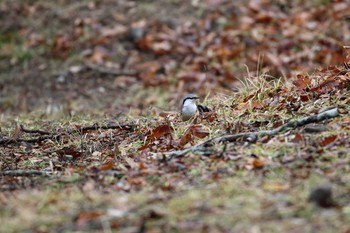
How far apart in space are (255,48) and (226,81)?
2.21 ft

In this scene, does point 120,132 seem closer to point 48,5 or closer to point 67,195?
point 67,195

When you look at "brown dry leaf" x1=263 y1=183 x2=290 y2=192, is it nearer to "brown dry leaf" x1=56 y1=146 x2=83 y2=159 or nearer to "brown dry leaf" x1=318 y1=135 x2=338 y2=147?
"brown dry leaf" x1=318 y1=135 x2=338 y2=147

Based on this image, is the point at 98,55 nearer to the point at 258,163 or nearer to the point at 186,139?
the point at 186,139

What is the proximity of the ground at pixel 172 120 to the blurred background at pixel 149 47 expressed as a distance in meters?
0.02

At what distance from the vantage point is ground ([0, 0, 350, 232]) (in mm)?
2445

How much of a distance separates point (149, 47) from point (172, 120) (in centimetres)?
354

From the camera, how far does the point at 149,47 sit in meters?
7.91

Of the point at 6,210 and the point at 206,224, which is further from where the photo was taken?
the point at 6,210

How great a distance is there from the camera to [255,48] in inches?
304

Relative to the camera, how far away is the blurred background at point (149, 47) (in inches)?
289

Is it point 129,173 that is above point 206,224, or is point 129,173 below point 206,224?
below

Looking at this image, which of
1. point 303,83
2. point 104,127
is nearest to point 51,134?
point 104,127

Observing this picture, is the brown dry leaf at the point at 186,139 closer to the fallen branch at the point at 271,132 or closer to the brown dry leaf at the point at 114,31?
the fallen branch at the point at 271,132

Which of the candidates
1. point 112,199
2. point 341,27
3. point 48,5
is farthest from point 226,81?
point 112,199
